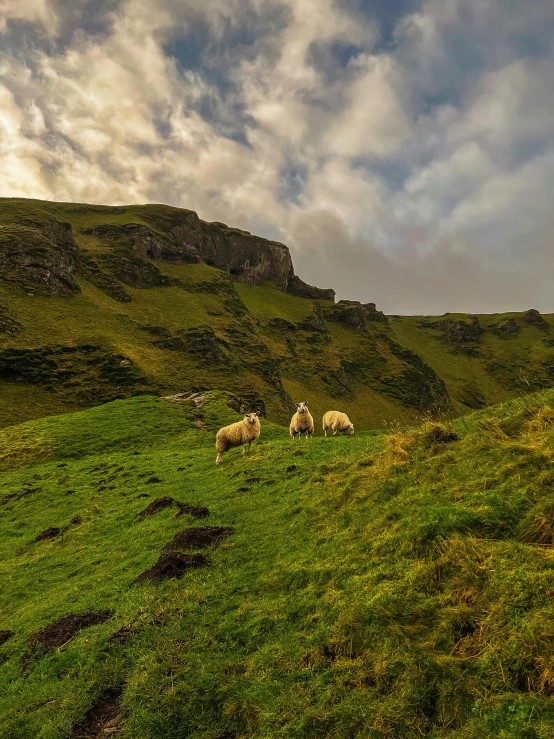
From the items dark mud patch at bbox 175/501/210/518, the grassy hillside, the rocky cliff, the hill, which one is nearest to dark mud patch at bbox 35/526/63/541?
the grassy hillside

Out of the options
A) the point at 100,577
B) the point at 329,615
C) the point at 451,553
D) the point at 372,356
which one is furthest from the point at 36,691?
the point at 372,356

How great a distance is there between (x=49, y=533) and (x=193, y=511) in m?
9.27

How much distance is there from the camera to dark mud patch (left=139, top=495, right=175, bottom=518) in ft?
62.4

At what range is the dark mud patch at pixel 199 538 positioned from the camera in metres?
13.2

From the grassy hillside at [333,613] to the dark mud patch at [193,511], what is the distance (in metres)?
0.32

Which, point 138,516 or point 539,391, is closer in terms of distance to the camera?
point 539,391

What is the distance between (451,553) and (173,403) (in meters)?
48.5

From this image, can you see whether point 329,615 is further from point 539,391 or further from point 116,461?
point 116,461

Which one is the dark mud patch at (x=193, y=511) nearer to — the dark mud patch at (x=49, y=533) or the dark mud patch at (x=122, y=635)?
the dark mud patch at (x=122, y=635)

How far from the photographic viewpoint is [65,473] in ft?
107

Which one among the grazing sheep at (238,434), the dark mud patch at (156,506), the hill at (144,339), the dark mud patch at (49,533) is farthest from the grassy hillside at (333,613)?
the hill at (144,339)

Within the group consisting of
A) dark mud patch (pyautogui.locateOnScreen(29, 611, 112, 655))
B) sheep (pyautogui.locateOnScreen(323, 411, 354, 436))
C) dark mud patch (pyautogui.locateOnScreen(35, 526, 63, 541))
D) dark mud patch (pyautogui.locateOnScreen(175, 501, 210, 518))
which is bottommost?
dark mud patch (pyautogui.locateOnScreen(35, 526, 63, 541))

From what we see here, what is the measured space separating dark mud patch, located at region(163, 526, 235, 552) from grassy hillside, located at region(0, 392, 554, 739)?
31cm

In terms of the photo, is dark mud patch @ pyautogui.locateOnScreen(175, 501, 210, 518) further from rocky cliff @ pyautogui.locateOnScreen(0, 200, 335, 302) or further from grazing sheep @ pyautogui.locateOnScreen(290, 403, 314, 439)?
rocky cliff @ pyautogui.locateOnScreen(0, 200, 335, 302)
